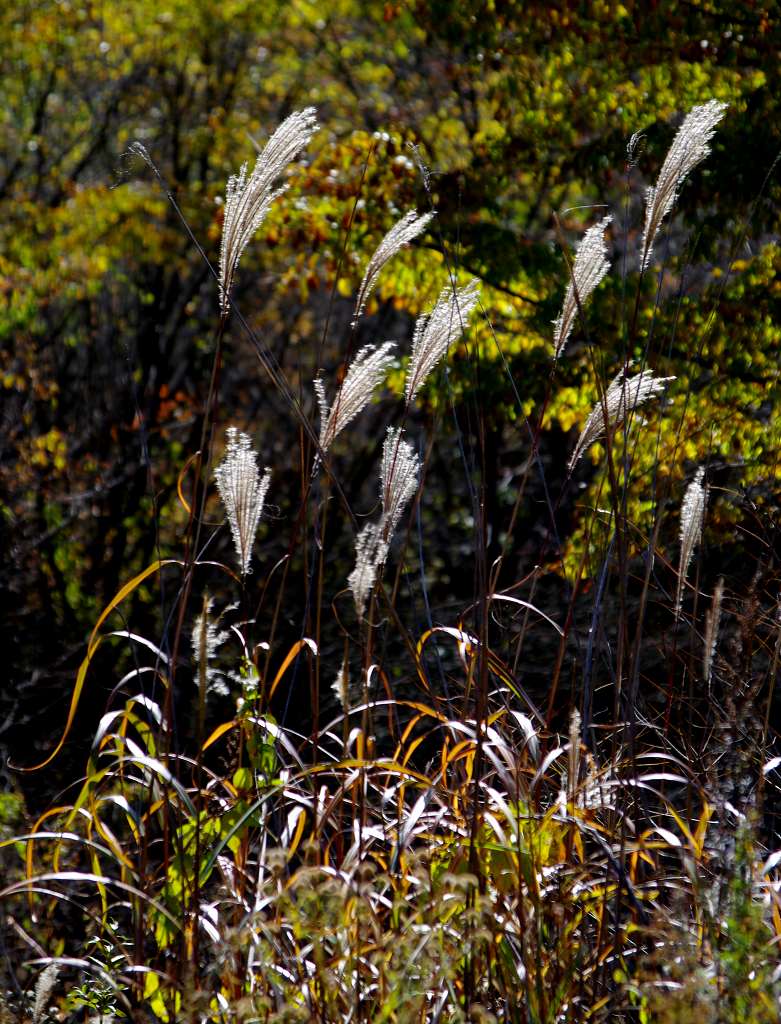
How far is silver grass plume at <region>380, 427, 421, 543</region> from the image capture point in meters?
1.88

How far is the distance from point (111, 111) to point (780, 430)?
24.6 ft

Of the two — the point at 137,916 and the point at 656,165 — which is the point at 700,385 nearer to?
the point at 656,165

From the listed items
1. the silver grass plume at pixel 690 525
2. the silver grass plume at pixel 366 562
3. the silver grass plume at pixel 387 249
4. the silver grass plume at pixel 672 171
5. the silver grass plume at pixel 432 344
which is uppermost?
the silver grass plume at pixel 672 171

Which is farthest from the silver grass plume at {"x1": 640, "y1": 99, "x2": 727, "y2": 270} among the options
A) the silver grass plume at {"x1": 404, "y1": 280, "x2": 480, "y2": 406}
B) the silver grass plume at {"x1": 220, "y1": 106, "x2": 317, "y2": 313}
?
the silver grass plume at {"x1": 220, "y1": 106, "x2": 317, "y2": 313}

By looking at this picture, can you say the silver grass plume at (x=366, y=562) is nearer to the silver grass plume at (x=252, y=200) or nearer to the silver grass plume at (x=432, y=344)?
the silver grass plume at (x=432, y=344)

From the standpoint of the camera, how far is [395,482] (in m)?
1.92

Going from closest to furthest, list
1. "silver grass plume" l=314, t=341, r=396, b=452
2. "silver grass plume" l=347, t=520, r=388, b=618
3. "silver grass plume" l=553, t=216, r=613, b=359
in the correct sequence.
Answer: "silver grass plume" l=347, t=520, r=388, b=618, "silver grass plume" l=314, t=341, r=396, b=452, "silver grass plume" l=553, t=216, r=613, b=359

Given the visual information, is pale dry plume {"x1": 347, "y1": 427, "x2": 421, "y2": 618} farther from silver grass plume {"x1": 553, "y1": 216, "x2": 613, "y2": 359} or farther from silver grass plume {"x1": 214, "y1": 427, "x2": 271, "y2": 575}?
silver grass plume {"x1": 553, "y1": 216, "x2": 613, "y2": 359}

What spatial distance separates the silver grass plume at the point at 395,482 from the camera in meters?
1.88

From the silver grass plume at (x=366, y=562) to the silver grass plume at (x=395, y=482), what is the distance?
0.10 feet

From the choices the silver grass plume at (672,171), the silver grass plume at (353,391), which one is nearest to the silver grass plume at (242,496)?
the silver grass plume at (353,391)

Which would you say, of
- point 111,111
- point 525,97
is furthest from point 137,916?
point 111,111

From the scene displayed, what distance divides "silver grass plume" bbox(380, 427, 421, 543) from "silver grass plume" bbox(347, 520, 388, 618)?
31mm

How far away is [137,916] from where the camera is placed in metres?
1.76
